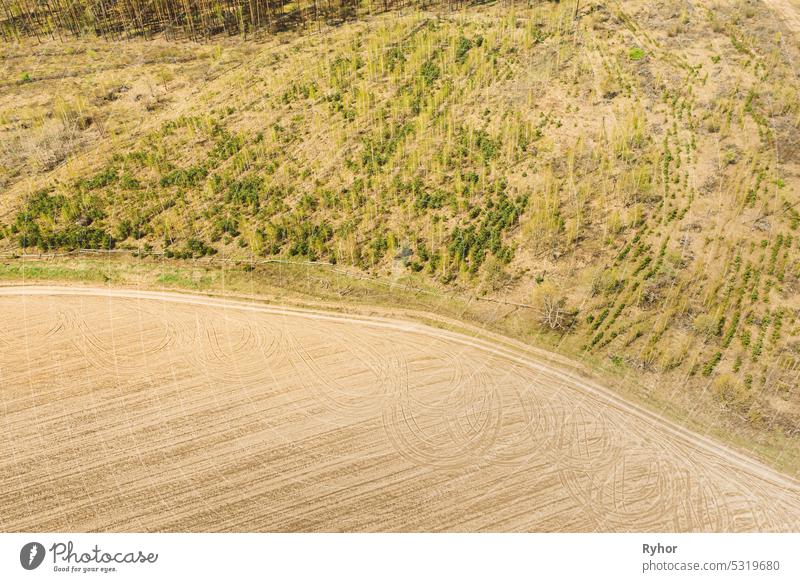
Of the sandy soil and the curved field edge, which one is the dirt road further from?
the sandy soil

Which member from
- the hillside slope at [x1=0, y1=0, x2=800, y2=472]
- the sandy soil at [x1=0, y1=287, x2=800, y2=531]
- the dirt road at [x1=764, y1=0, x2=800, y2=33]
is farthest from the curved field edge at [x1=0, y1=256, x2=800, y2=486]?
the dirt road at [x1=764, y1=0, x2=800, y2=33]

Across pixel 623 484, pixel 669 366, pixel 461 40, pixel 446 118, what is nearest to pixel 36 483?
pixel 623 484

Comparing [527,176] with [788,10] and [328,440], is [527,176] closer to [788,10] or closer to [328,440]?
[328,440]

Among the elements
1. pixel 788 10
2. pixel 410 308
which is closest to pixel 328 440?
pixel 410 308

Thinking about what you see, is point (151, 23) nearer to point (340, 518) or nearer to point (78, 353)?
point (78, 353)

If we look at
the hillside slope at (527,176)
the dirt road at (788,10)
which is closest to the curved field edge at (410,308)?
the hillside slope at (527,176)

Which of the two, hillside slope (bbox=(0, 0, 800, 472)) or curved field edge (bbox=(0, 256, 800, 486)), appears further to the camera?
hillside slope (bbox=(0, 0, 800, 472))
